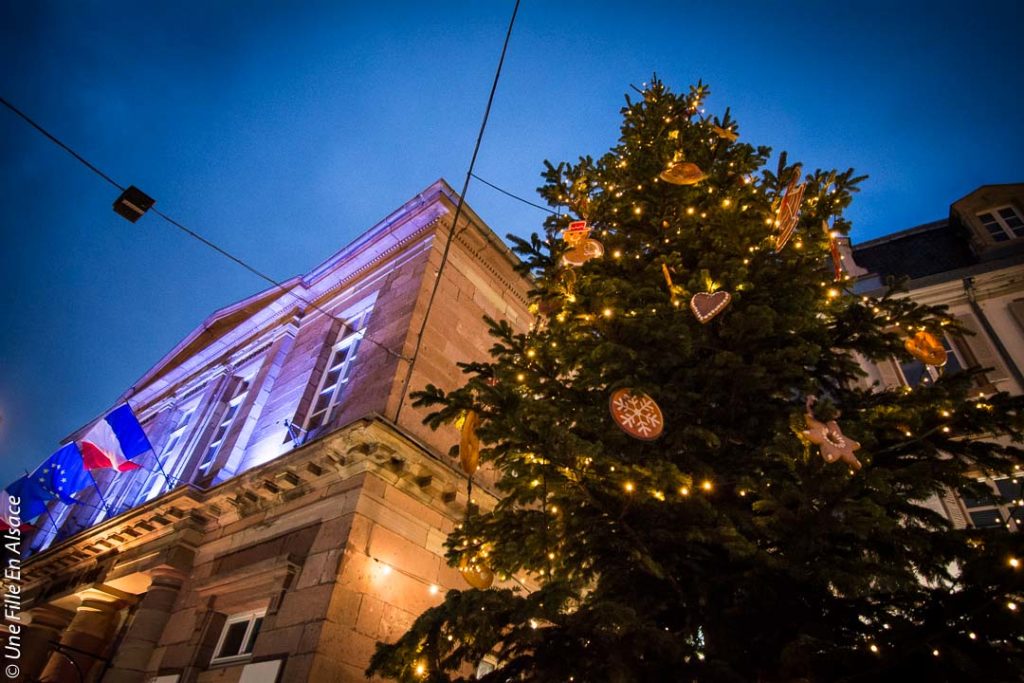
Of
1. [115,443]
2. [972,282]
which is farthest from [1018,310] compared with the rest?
[115,443]

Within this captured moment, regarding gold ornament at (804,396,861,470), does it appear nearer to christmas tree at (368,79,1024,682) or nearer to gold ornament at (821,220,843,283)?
christmas tree at (368,79,1024,682)

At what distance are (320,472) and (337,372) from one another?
343 centimetres

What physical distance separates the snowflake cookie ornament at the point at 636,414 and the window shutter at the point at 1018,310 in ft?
39.3

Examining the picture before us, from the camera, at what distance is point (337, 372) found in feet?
36.1

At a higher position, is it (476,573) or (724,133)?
(724,133)

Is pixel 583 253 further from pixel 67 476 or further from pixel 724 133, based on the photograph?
pixel 67 476

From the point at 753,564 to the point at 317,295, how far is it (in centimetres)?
1203

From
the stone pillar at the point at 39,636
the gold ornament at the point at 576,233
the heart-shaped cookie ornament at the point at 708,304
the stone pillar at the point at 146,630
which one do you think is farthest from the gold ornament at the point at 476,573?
the stone pillar at the point at 39,636

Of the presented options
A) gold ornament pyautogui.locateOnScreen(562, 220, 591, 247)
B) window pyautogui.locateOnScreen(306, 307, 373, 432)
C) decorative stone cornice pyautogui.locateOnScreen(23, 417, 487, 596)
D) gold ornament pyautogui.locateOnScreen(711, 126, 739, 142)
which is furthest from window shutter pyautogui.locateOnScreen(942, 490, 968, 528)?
window pyautogui.locateOnScreen(306, 307, 373, 432)

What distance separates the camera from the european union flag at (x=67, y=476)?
39.1 ft

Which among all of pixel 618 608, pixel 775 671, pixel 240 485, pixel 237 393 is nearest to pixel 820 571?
pixel 775 671

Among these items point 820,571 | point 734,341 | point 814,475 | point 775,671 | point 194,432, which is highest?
point 194,432

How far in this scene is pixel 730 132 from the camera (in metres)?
7.74

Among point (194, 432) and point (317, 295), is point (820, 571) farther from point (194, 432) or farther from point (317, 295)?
point (194, 432)
